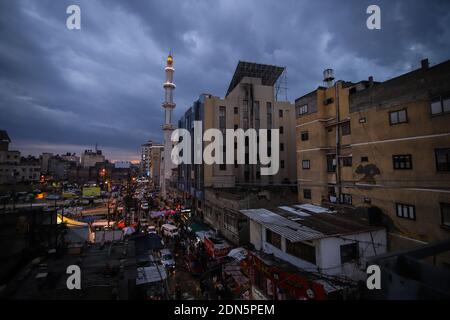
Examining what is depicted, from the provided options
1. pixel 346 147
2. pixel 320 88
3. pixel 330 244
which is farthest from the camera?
pixel 320 88

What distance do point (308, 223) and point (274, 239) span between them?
10.3 feet

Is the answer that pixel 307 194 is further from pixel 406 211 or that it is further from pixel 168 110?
pixel 168 110

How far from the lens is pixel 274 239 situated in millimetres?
17047

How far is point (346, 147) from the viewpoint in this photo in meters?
20.8

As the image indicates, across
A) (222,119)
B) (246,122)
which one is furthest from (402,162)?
(222,119)

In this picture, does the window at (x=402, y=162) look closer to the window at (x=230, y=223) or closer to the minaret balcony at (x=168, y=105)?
the window at (x=230, y=223)

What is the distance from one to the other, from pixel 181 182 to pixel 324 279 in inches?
1633

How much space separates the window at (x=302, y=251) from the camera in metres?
13.8

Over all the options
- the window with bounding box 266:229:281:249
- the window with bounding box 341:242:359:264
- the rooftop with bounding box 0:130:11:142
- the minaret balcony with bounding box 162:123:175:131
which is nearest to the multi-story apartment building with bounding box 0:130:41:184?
the rooftop with bounding box 0:130:11:142

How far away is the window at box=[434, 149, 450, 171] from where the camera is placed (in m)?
13.1

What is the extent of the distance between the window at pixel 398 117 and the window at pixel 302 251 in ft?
38.1

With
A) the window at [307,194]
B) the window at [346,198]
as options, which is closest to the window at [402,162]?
the window at [346,198]
